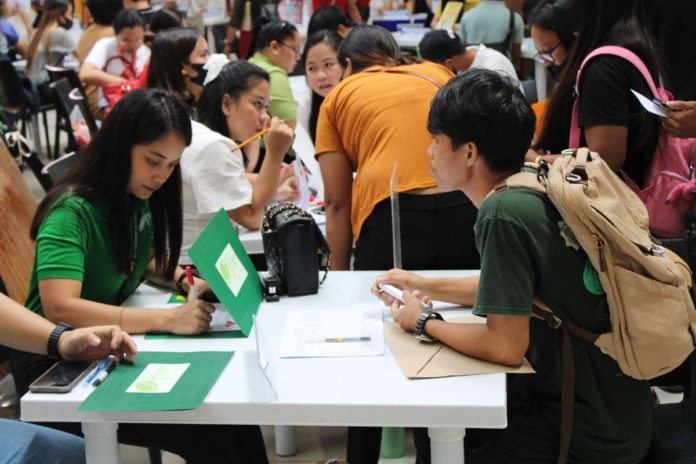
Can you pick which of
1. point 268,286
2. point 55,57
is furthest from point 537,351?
point 55,57

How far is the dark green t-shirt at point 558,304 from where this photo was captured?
1.52 m

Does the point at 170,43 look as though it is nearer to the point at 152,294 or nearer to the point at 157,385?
the point at 152,294

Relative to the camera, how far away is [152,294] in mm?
2164

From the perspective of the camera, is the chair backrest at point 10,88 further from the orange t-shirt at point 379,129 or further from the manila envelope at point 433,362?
the manila envelope at point 433,362

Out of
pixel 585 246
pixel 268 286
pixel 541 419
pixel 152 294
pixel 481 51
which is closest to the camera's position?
pixel 585 246

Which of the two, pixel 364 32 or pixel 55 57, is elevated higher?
pixel 364 32

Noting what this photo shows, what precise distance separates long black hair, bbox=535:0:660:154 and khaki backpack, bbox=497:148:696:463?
0.73 meters

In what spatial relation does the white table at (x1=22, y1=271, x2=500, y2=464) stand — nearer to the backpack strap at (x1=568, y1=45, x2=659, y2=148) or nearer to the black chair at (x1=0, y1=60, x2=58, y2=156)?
the backpack strap at (x1=568, y1=45, x2=659, y2=148)

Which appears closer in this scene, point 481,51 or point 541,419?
point 541,419

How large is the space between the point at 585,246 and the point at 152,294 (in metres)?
1.16

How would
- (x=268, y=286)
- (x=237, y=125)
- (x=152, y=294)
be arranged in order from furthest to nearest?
(x=237, y=125), (x=152, y=294), (x=268, y=286)

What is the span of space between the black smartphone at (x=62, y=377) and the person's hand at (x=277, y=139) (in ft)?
4.03

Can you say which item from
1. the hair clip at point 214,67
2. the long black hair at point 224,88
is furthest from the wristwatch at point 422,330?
the hair clip at point 214,67

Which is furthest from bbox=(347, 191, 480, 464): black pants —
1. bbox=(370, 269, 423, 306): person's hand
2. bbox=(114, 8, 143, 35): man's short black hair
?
bbox=(114, 8, 143, 35): man's short black hair
